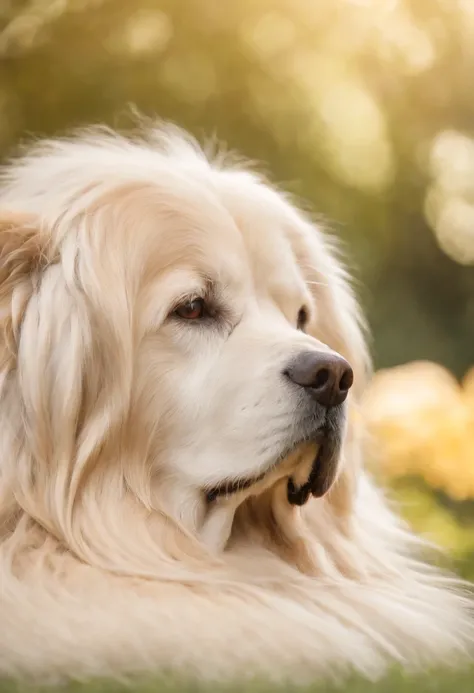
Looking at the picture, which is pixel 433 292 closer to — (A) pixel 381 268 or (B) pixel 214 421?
(A) pixel 381 268

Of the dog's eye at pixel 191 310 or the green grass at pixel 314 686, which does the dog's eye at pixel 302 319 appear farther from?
the green grass at pixel 314 686

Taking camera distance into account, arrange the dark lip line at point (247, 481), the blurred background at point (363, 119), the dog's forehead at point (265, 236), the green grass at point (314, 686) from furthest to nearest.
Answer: the blurred background at point (363, 119) < the dog's forehead at point (265, 236) < the dark lip line at point (247, 481) < the green grass at point (314, 686)

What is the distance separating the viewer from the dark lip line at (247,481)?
4.16 ft

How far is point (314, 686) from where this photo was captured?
1230 millimetres

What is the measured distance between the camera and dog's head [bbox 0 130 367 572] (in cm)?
127

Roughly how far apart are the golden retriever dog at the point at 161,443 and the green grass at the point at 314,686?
18mm

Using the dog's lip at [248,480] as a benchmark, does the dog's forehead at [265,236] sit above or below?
above

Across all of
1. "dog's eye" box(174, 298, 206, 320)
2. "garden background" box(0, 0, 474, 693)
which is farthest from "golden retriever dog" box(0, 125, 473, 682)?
"garden background" box(0, 0, 474, 693)

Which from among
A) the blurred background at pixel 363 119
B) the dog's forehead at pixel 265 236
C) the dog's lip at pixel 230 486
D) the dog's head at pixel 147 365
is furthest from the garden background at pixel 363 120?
the dog's lip at pixel 230 486

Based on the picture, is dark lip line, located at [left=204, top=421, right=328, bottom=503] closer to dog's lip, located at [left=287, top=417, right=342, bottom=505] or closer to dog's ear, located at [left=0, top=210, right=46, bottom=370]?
dog's lip, located at [left=287, top=417, right=342, bottom=505]

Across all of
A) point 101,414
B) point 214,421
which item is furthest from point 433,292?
point 101,414

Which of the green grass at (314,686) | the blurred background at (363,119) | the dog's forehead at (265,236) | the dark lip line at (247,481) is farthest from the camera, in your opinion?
the blurred background at (363,119)

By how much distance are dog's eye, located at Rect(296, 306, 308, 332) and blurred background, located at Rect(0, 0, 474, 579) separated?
161 millimetres

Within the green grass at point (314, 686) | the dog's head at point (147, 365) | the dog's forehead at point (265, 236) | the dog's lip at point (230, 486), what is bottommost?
the green grass at point (314, 686)
